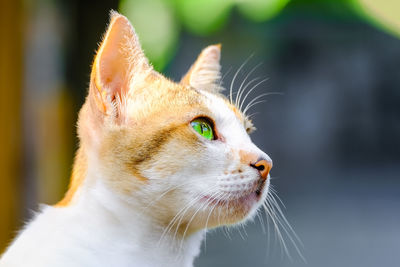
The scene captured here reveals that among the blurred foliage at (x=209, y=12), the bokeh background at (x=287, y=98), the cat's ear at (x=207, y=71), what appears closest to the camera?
the cat's ear at (x=207, y=71)

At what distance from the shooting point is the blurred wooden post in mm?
1439

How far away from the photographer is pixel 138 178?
1.80 ft

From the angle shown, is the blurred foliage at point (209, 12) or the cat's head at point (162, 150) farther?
the blurred foliage at point (209, 12)

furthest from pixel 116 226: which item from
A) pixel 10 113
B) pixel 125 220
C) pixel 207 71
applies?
pixel 10 113

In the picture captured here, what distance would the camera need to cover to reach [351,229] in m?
1.34

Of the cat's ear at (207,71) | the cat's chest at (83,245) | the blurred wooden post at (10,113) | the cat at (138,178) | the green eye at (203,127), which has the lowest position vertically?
the cat's chest at (83,245)

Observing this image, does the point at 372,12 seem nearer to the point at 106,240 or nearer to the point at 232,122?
the point at 232,122

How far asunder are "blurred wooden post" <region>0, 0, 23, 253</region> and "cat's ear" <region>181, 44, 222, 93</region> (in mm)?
910

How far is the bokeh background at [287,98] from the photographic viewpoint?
1.32 metres

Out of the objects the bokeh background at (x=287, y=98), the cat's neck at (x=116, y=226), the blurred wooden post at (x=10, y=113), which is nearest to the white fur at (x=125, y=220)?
the cat's neck at (x=116, y=226)

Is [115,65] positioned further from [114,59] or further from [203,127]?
[203,127]

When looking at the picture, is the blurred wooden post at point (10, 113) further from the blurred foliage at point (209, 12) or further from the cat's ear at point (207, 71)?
the cat's ear at point (207, 71)

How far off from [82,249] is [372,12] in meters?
0.91

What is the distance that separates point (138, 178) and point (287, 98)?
875 mm
